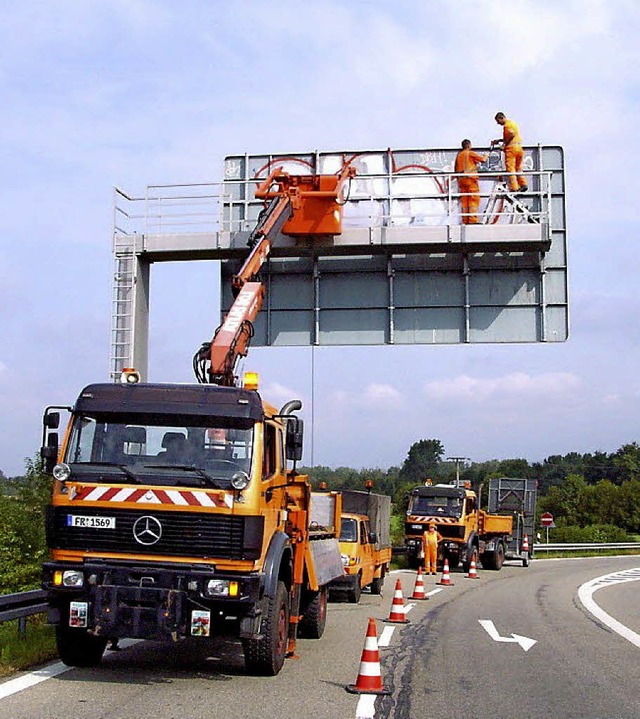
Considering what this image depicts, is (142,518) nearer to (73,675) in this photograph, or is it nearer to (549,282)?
(73,675)

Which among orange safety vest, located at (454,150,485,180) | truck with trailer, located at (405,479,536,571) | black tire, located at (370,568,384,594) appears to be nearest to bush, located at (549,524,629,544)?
truck with trailer, located at (405,479,536,571)

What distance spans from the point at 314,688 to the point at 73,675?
2.26 m

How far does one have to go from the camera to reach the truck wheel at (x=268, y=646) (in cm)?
930

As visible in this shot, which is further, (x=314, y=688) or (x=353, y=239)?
(x=353, y=239)

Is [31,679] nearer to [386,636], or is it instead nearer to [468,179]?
[386,636]

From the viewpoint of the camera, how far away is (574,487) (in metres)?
114

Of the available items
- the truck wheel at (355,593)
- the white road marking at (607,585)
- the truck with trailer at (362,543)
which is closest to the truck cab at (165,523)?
the white road marking at (607,585)

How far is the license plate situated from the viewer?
9.11 m

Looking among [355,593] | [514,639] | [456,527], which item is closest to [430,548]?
[456,527]

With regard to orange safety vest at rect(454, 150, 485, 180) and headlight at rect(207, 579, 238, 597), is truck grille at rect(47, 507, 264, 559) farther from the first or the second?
orange safety vest at rect(454, 150, 485, 180)

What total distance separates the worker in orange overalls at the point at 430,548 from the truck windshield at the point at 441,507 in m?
1.09

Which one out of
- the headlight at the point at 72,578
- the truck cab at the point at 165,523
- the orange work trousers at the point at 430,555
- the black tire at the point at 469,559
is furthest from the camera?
the black tire at the point at 469,559

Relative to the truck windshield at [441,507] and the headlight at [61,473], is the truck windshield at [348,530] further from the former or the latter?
the truck windshield at [441,507]

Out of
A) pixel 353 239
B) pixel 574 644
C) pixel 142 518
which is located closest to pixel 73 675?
pixel 142 518
